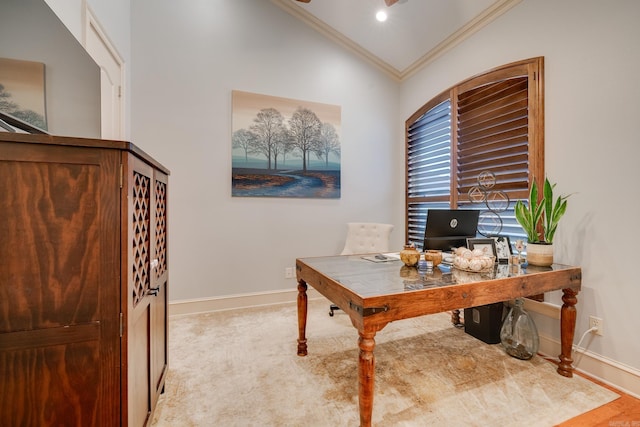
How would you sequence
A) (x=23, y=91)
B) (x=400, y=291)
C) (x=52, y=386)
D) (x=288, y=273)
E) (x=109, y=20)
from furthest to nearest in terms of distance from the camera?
1. (x=288, y=273)
2. (x=109, y=20)
3. (x=400, y=291)
4. (x=23, y=91)
5. (x=52, y=386)

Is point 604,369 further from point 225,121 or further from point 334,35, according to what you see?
point 334,35

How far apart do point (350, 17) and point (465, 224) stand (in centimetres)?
274

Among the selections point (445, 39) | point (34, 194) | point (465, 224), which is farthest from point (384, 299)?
point (445, 39)

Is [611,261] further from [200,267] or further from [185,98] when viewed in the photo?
[185,98]

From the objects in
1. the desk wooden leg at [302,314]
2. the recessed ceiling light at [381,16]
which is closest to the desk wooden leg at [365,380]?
the desk wooden leg at [302,314]

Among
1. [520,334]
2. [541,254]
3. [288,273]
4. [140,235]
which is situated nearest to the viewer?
[140,235]

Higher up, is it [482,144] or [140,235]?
[482,144]

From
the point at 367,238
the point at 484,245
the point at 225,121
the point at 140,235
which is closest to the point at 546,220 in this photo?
the point at 484,245

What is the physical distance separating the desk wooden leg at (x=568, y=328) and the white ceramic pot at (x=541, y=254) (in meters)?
0.21

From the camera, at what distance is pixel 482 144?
2719mm

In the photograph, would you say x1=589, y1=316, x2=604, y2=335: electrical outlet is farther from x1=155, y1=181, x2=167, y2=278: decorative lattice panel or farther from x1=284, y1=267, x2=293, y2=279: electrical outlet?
x1=155, y1=181, x2=167, y2=278: decorative lattice panel

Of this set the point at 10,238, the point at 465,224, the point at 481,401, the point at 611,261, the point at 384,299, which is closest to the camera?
the point at 10,238

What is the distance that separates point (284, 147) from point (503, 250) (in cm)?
241

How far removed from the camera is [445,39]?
3016 mm
